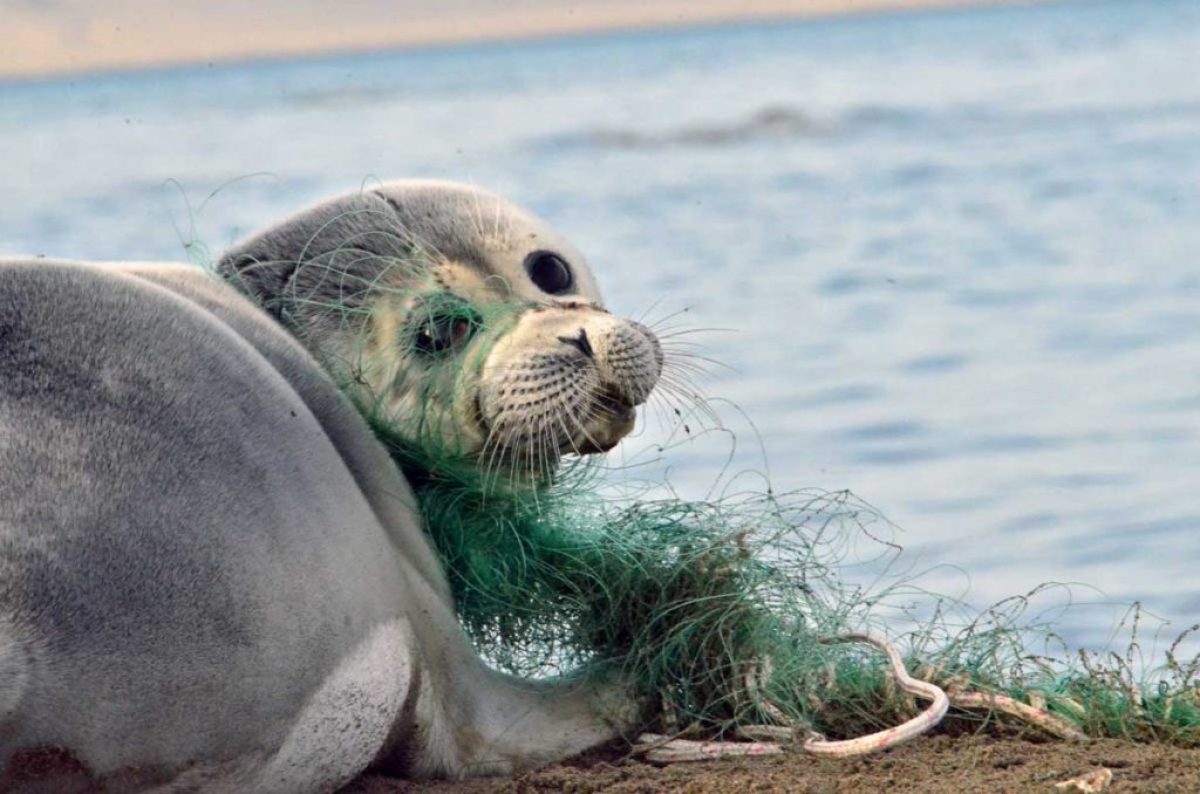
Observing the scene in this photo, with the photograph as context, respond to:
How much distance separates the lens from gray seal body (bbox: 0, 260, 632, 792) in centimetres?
315

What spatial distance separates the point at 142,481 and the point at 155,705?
38 cm

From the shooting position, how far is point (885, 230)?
677 inches

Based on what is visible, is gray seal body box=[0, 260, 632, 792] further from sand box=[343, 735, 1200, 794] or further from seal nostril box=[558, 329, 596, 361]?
seal nostril box=[558, 329, 596, 361]

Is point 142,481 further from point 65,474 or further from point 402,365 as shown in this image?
point 402,365

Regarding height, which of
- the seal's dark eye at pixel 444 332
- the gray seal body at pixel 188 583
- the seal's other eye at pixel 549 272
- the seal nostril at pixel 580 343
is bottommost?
the gray seal body at pixel 188 583

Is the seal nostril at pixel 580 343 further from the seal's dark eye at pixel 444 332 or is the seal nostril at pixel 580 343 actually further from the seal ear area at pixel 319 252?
the seal ear area at pixel 319 252

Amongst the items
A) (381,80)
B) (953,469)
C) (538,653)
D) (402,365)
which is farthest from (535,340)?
(381,80)

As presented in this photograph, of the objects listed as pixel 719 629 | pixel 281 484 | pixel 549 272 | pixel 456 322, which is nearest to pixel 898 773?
pixel 719 629

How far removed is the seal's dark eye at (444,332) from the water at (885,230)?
583mm

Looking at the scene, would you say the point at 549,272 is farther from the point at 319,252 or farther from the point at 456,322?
the point at 319,252

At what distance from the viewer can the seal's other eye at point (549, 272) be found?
461 cm

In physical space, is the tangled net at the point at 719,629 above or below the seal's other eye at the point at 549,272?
below

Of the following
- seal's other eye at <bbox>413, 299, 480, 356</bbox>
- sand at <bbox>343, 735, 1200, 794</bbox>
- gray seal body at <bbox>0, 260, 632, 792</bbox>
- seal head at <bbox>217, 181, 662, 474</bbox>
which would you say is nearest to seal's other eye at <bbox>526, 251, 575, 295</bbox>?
seal head at <bbox>217, 181, 662, 474</bbox>

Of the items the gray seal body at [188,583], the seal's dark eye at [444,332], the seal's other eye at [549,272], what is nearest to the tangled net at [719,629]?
the seal's dark eye at [444,332]
